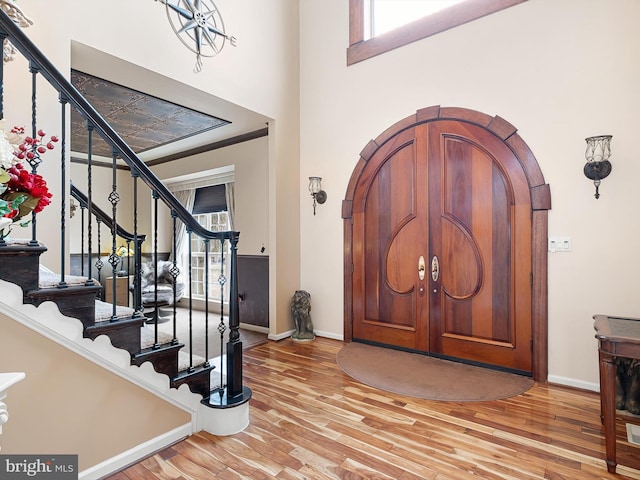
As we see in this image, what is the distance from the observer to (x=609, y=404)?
1857 mm

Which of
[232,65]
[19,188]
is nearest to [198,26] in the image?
[232,65]

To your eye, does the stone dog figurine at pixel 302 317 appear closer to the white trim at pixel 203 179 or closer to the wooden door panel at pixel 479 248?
the wooden door panel at pixel 479 248

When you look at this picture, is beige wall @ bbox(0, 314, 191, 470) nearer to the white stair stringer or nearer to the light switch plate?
the white stair stringer

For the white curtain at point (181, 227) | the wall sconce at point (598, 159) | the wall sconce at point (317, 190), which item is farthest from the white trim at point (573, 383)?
the white curtain at point (181, 227)

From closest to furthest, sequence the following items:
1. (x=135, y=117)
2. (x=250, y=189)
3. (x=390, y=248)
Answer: (x=390, y=248) → (x=135, y=117) → (x=250, y=189)

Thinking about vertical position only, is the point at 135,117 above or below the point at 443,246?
above

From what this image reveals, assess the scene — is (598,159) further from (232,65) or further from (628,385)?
(232,65)

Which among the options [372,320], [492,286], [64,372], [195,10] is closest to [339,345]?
[372,320]

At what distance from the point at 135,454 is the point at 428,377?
2.30m

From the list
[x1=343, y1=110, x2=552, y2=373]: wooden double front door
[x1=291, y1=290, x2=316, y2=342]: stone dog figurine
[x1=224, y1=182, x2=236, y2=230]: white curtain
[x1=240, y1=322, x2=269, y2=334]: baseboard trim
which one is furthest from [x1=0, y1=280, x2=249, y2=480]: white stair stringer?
[x1=224, y1=182, x2=236, y2=230]: white curtain

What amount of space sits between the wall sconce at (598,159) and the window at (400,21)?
1.47m

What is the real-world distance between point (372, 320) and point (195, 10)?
3.67m

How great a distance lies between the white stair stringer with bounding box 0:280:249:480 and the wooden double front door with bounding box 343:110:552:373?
6.80 ft

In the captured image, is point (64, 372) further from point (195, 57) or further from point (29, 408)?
point (195, 57)
